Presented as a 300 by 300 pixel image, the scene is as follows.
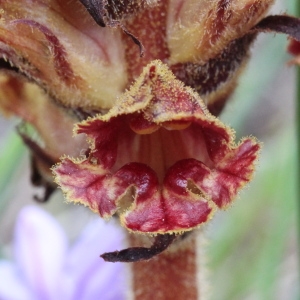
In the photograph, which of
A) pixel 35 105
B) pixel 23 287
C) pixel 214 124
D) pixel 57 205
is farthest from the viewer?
pixel 57 205

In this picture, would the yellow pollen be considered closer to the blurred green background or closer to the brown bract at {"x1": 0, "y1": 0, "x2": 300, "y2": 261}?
the brown bract at {"x1": 0, "y1": 0, "x2": 300, "y2": 261}

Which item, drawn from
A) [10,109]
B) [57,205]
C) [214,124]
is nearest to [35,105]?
[10,109]

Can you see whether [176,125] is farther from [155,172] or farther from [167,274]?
[167,274]

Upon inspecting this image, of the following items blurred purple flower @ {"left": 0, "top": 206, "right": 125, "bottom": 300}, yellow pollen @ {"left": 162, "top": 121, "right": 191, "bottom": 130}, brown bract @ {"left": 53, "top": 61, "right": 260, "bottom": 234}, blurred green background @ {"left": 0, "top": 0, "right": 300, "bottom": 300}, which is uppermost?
blurred green background @ {"left": 0, "top": 0, "right": 300, "bottom": 300}

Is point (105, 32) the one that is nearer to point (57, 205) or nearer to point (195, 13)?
point (195, 13)

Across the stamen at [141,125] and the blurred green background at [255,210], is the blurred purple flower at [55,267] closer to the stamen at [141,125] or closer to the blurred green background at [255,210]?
the blurred green background at [255,210]

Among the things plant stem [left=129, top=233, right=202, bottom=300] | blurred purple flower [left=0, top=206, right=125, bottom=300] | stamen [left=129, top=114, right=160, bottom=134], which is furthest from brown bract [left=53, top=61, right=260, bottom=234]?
blurred purple flower [left=0, top=206, right=125, bottom=300]
